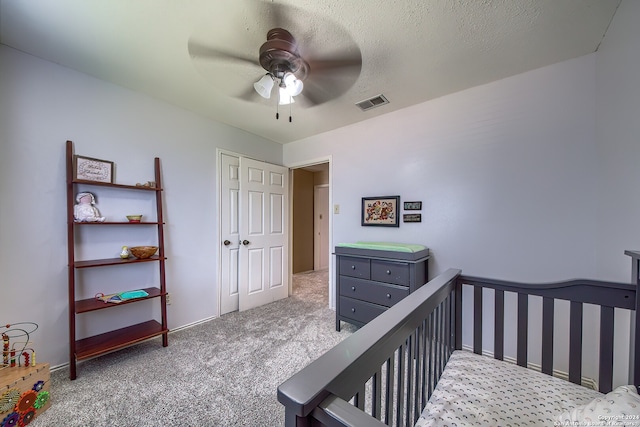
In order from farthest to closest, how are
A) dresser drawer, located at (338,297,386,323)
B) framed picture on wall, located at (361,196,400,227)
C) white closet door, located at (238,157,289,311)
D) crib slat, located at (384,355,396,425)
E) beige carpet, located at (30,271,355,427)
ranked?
white closet door, located at (238,157,289,311)
framed picture on wall, located at (361,196,400,227)
dresser drawer, located at (338,297,386,323)
beige carpet, located at (30,271,355,427)
crib slat, located at (384,355,396,425)

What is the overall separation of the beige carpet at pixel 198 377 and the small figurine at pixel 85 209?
119cm

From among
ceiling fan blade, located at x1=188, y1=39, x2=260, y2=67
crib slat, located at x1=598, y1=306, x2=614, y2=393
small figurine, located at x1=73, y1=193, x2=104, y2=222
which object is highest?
ceiling fan blade, located at x1=188, y1=39, x2=260, y2=67

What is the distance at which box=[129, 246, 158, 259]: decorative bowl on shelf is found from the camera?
2.17 metres

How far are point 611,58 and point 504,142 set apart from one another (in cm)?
70

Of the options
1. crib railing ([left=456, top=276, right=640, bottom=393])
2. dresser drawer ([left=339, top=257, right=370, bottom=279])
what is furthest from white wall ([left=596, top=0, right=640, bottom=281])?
dresser drawer ([left=339, top=257, right=370, bottom=279])

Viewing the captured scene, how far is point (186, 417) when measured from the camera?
4.87 ft

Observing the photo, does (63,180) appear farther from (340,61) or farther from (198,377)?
(340,61)

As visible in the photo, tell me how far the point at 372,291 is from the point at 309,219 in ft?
11.3

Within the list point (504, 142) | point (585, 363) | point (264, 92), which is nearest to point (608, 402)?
point (585, 363)

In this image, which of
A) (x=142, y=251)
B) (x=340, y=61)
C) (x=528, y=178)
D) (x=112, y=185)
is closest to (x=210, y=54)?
(x=340, y=61)

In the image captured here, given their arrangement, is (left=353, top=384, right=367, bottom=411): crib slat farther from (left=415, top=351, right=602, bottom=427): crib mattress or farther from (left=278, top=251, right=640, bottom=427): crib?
(left=415, top=351, right=602, bottom=427): crib mattress

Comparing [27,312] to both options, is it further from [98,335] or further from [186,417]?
[186,417]

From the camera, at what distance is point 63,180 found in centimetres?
196

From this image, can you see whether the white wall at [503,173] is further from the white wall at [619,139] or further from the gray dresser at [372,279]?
the gray dresser at [372,279]
